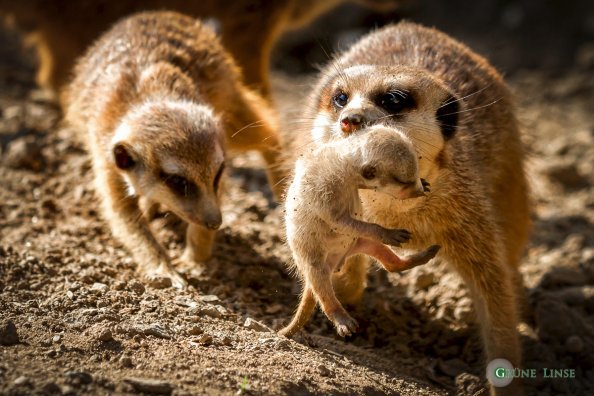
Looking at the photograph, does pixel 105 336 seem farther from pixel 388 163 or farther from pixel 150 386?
pixel 388 163

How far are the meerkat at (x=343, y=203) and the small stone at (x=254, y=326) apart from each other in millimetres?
391

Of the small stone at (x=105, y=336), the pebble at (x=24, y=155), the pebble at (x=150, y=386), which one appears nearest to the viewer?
the pebble at (x=150, y=386)

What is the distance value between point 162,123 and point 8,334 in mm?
1767

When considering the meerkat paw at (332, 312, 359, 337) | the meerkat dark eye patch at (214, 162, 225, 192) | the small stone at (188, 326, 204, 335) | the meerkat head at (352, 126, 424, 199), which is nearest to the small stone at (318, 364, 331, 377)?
the meerkat paw at (332, 312, 359, 337)

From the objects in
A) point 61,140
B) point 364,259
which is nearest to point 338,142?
point 364,259

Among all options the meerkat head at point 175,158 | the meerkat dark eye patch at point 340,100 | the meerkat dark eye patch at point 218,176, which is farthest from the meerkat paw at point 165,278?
the meerkat dark eye patch at point 340,100

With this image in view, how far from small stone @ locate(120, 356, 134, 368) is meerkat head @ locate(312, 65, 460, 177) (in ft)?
4.06

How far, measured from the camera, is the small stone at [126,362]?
10.6 feet

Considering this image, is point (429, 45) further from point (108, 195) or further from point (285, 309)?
point (108, 195)

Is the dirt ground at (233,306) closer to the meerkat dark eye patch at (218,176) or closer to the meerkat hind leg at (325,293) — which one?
the meerkat hind leg at (325,293)

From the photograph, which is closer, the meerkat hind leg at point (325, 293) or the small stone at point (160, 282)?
the meerkat hind leg at point (325, 293)

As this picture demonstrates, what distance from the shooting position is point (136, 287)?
4.11 metres

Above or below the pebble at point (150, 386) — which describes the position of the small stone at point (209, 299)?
above

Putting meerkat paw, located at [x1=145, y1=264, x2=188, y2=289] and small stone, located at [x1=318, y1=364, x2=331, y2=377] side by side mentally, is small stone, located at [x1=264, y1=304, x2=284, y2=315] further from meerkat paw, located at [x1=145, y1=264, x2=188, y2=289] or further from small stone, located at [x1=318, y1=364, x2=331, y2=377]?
small stone, located at [x1=318, y1=364, x2=331, y2=377]
